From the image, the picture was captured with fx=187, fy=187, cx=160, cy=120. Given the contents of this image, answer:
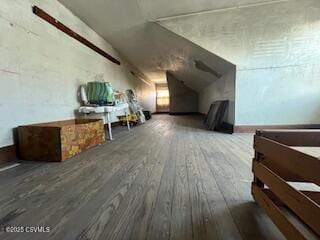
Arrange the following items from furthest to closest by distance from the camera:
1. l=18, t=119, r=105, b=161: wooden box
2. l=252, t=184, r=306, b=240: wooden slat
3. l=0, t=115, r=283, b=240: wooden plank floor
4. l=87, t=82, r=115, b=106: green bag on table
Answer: l=87, t=82, r=115, b=106: green bag on table, l=18, t=119, r=105, b=161: wooden box, l=0, t=115, r=283, b=240: wooden plank floor, l=252, t=184, r=306, b=240: wooden slat

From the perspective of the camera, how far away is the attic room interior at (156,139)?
94cm

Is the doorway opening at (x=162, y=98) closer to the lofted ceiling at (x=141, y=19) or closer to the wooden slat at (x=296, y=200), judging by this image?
the lofted ceiling at (x=141, y=19)

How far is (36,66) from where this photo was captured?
2.55 metres

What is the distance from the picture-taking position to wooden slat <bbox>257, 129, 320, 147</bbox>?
3.10ft

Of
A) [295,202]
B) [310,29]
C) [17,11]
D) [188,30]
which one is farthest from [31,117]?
[310,29]

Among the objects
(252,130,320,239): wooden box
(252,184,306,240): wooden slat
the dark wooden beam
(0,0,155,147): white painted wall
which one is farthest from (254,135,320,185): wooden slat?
the dark wooden beam

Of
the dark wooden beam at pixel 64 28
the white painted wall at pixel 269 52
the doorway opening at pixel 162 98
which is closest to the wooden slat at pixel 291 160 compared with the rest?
the white painted wall at pixel 269 52

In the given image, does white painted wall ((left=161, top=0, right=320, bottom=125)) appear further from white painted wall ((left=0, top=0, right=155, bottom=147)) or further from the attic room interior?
white painted wall ((left=0, top=0, right=155, bottom=147))

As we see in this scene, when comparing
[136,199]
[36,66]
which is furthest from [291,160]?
[36,66]

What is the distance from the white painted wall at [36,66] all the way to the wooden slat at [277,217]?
8.15ft

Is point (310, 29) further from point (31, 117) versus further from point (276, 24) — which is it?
point (31, 117)

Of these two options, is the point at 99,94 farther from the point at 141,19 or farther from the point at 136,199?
the point at 136,199

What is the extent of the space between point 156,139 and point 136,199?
6.92ft

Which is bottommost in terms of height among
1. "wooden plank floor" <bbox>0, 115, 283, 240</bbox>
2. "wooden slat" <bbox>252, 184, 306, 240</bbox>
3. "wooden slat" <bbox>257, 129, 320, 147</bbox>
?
"wooden plank floor" <bbox>0, 115, 283, 240</bbox>
